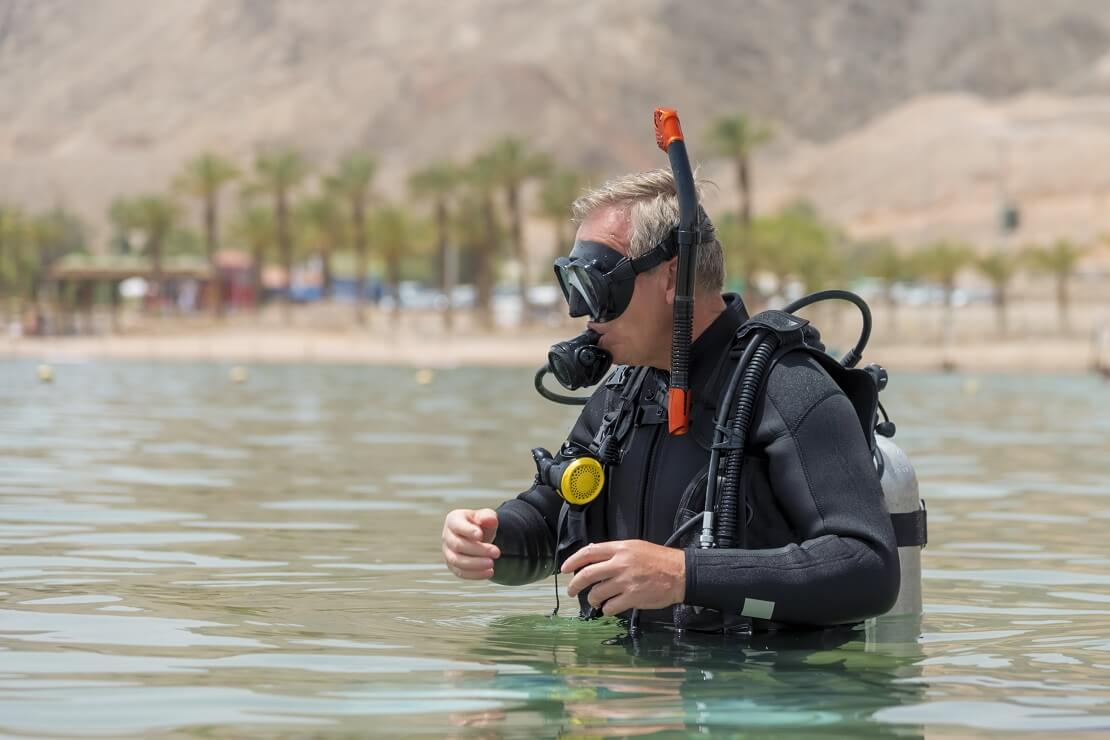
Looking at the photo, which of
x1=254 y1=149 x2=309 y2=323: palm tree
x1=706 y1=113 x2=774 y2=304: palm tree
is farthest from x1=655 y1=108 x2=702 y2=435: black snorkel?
x1=254 y1=149 x2=309 y2=323: palm tree

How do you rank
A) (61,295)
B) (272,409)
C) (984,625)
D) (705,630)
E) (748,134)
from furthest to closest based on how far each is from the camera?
(61,295) → (748,134) → (272,409) → (984,625) → (705,630)

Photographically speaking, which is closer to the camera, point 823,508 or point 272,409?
point 823,508

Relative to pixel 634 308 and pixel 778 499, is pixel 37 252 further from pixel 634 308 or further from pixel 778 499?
pixel 778 499

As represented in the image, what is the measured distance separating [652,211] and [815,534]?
3.59 feet

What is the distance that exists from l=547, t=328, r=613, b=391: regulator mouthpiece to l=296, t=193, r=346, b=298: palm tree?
102907 mm

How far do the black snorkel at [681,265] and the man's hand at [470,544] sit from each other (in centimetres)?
76

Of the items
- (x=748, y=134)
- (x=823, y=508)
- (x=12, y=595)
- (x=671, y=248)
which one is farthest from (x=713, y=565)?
(x=748, y=134)

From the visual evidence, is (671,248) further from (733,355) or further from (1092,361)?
(1092,361)

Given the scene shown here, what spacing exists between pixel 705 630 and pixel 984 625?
2.48 m

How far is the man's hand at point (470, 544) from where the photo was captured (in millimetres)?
5746

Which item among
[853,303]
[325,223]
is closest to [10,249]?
[325,223]

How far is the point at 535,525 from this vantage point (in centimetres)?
607

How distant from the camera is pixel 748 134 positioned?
8700cm

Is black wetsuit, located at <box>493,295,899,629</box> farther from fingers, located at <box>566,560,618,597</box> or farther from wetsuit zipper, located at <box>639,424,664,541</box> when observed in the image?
fingers, located at <box>566,560,618,597</box>
